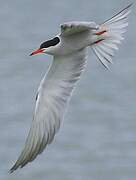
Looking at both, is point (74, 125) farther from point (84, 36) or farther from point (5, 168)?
point (84, 36)

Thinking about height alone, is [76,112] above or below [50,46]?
above

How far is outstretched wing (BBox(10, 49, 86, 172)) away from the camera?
266 inches

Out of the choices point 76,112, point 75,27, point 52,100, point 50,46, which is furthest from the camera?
point 76,112

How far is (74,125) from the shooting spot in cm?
1084

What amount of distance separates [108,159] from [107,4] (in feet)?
12.2

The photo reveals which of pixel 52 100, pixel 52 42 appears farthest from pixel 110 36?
pixel 52 100

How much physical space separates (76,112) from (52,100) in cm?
405

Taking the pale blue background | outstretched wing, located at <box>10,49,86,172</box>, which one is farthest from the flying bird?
the pale blue background

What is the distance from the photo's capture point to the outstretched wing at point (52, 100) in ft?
22.2

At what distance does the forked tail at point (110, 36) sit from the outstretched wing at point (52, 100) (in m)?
0.23

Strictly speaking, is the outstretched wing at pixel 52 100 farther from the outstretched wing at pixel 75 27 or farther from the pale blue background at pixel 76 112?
the pale blue background at pixel 76 112

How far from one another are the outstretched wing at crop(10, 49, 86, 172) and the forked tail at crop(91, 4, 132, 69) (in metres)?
0.23

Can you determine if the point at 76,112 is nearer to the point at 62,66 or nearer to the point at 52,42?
the point at 62,66

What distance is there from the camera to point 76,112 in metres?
11.1
